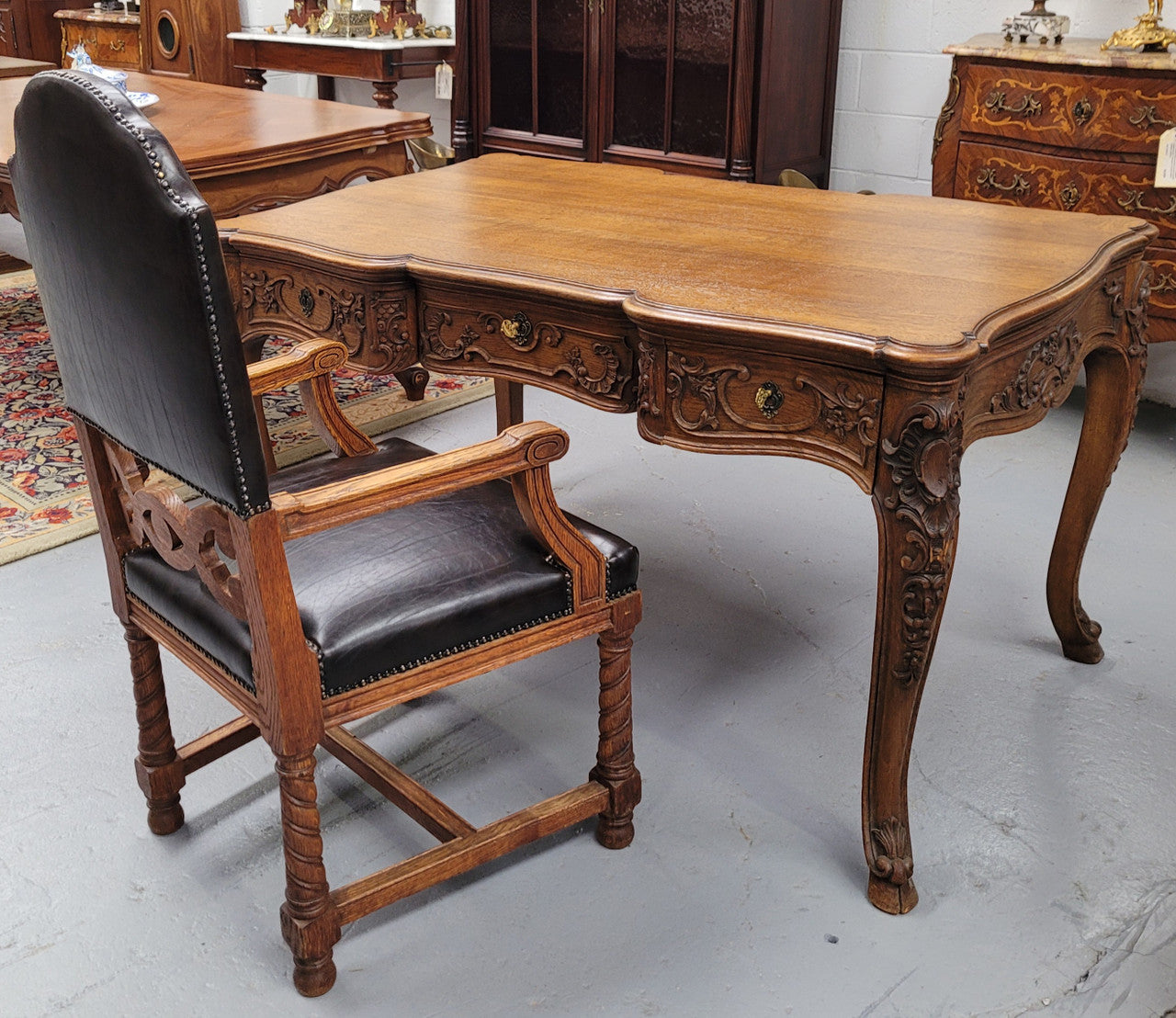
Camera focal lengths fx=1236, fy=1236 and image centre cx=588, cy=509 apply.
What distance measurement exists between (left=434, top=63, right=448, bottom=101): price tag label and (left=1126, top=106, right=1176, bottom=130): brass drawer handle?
9.44ft

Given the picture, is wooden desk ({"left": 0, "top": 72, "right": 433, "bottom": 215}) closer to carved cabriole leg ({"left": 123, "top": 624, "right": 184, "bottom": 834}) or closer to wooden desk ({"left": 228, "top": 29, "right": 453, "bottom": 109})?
wooden desk ({"left": 228, "top": 29, "right": 453, "bottom": 109})

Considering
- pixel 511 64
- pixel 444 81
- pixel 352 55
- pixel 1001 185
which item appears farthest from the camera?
pixel 352 55

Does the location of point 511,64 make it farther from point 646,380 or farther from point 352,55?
point 646,380

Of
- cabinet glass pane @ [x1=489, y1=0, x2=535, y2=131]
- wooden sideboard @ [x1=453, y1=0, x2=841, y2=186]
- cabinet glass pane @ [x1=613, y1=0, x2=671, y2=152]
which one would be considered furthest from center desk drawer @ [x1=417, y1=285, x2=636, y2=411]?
cabinet glass pane @ [x1=489, y1=0, x2=535, y2=131]

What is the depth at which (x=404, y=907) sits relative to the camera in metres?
1.84

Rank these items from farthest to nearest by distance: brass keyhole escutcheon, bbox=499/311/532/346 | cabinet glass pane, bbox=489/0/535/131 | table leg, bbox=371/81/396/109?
1. table leg, bbox=371/81/396/109
2. cabinet glass pane, bbox=489/0/535/131
3. brass keyhole escutcheon, bbox=499/311/532/346

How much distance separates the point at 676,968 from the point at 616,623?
1.60ft

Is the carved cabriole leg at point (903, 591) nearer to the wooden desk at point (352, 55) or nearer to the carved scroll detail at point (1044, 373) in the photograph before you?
the carved scroll detail at point (1044, 373)

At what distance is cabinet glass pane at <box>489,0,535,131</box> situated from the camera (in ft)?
14.6

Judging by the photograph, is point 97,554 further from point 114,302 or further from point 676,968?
point 676,968

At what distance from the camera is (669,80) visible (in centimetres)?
408

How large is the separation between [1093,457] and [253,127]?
246 centimetres

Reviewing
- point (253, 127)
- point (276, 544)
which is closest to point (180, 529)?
point (276, 544)

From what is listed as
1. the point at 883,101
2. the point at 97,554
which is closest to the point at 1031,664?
the point at 97,554
